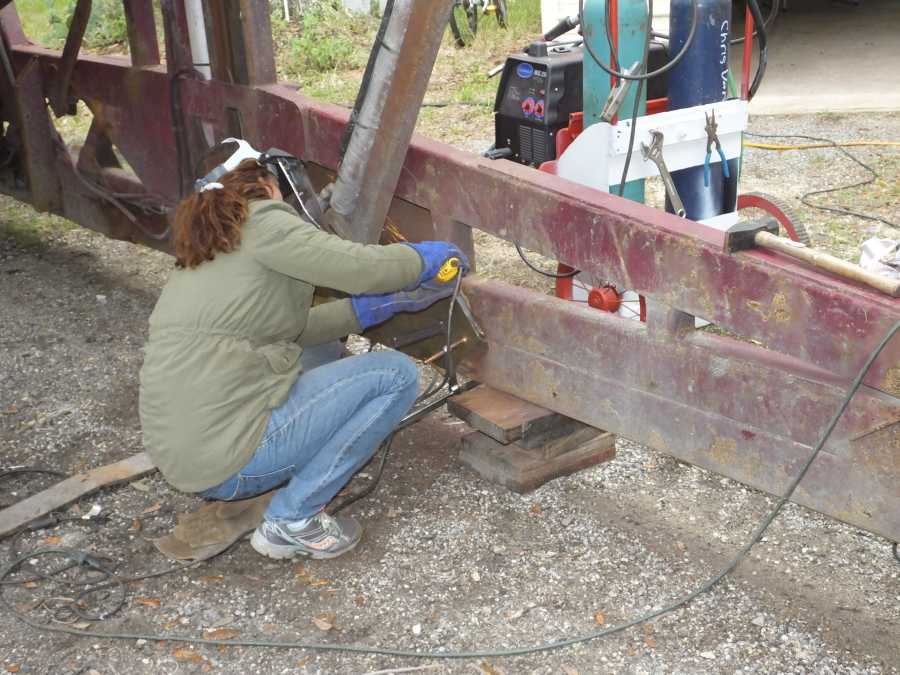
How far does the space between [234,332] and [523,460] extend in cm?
124

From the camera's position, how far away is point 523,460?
13.0 feet

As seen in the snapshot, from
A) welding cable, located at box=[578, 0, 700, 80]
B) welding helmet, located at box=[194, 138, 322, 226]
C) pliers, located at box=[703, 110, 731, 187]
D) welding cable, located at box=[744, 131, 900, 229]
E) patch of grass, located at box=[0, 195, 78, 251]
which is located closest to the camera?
welding helmet, located at box=[194, 138, 322, 226]

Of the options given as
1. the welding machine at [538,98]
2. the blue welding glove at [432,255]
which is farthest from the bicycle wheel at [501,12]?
the blue welding glove at [432,255]

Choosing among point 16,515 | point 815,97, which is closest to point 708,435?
point 16,515

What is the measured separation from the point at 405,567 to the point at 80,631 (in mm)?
1033

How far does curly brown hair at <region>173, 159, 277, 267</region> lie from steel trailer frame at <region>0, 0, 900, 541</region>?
0.55 m

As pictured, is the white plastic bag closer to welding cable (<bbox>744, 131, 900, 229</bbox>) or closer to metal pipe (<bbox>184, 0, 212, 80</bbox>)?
metal pipe (<bbox>184, 0, 212, 80</bbox>)

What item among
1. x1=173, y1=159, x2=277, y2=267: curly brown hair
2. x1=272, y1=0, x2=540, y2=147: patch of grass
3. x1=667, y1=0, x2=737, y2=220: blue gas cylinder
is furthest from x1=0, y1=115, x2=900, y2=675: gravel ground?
x1=272, y1=0, x2=540, y2=147: patch of grass

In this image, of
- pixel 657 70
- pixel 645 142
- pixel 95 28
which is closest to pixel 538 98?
pixel 645 142

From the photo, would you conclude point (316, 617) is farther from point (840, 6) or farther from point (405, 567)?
point (840, 6)

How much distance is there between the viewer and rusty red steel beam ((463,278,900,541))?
287 centimetres

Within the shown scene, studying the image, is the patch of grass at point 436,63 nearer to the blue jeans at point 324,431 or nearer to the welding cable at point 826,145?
the welding cable at point 826,145

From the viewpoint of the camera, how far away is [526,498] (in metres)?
3.97

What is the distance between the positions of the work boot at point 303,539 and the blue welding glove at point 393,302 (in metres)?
0.70
